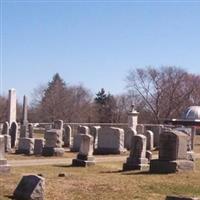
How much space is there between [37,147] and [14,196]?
15255mm

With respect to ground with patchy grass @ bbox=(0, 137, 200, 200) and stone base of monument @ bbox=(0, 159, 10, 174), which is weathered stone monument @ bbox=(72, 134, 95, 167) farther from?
stone base of monument @ bbox=(0, 159, 10, 174)

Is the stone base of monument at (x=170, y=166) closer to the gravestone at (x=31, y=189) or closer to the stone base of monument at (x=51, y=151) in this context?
the gravestone at (x=31, y=189)

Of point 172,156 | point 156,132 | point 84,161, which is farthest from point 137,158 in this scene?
point 156,132

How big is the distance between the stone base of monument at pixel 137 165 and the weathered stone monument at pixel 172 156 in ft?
4.07

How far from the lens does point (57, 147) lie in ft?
95.6

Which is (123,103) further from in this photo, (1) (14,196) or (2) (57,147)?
(1) (14,196)

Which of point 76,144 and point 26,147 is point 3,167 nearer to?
point 26,147

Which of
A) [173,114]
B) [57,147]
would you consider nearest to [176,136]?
[57,147]

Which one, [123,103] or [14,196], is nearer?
[14,196]

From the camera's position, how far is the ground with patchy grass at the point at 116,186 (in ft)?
48.9

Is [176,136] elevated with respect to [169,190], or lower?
elevated

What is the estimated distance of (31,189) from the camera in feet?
44.7

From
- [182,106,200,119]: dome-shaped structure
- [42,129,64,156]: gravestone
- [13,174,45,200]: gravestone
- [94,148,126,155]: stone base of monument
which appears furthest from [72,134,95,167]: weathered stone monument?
[182,106,200,119]: dome-shaped structure

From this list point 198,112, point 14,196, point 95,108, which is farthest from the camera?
point 95,108
